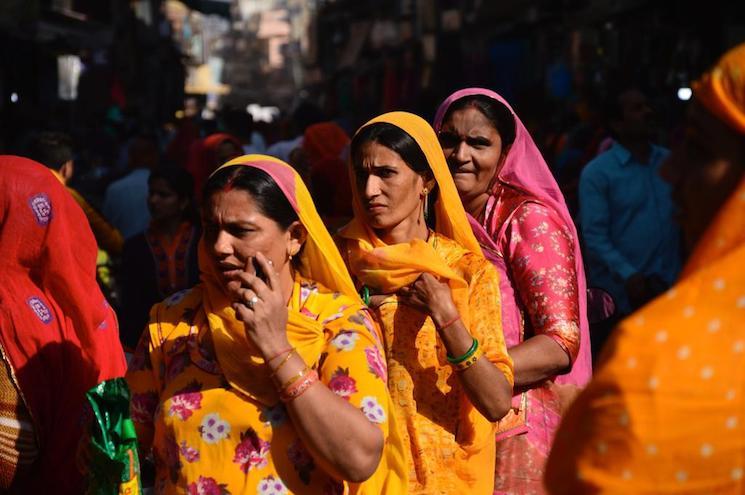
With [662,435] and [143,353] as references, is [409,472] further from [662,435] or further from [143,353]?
[662,435]

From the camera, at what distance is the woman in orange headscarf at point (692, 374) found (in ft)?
6.45

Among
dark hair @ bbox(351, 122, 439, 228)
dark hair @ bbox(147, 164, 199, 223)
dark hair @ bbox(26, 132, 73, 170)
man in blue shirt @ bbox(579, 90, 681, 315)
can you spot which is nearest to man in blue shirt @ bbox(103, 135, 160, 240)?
dark hair @ bbox(26, 132, 73, 170)

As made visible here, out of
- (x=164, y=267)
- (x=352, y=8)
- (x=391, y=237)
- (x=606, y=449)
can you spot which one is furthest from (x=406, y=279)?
(x=352, y=8)

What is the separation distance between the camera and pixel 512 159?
4.24 metres

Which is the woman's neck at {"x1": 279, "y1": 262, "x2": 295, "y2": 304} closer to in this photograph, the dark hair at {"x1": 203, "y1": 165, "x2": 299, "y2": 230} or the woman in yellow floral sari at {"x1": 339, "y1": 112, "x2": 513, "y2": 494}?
the dark hair at {"x1": 203, "y1": 165, "x2": 299, "y2": 230}

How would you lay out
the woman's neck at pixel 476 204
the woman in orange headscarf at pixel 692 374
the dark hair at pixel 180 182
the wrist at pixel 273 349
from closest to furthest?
the woman in orange headscarf at pixel 692 374 → the wrist at pixel 273 349 → the woman's neck at pixel 476 204 → the dark hair at pixel 180 182

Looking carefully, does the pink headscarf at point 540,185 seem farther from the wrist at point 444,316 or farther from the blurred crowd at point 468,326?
the wrist at point 444,316

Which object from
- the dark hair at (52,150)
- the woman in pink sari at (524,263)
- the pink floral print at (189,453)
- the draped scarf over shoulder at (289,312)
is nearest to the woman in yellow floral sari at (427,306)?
the woman in pink sari at (524,263)

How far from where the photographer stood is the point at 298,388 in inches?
117

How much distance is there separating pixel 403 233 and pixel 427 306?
38cm

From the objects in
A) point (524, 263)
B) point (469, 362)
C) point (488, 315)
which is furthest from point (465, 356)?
point (524, 263)

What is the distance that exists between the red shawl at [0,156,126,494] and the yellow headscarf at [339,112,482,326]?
1.09m

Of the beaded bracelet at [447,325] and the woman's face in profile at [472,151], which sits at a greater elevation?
the woman's face in profile at [472,151]

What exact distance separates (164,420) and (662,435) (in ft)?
4.94
